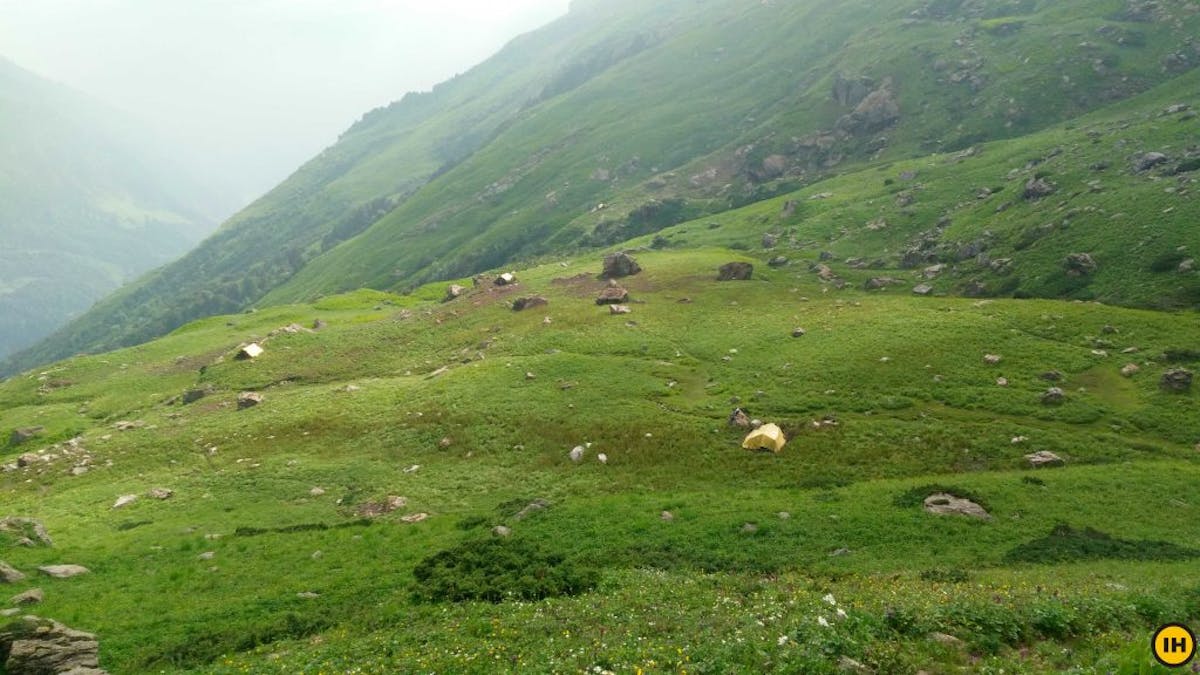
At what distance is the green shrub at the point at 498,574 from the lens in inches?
1054

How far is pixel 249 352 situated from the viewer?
76062mm

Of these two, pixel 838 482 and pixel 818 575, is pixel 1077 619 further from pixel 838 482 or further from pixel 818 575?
pixel 838 482

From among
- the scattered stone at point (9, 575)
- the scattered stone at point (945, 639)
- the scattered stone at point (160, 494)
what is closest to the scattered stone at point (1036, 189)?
the scattered stone at point (945, 639)

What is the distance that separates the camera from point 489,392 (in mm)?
56281

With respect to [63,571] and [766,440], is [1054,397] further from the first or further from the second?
[63,571]

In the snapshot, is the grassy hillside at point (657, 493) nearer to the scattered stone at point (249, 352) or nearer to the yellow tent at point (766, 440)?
the yellow tent at point (766, 440)

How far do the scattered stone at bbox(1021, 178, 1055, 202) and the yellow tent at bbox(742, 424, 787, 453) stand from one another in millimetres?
68222

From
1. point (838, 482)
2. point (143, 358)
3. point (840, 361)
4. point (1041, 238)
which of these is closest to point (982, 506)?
point (838, 482)

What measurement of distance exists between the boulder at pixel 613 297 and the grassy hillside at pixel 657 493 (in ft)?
21.5

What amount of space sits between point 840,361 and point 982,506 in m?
23.2

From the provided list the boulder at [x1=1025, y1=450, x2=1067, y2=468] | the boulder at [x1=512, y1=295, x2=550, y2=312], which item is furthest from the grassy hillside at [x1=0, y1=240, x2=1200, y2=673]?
the boulder at [x1=512, y1=295, x2=550, y2=312]

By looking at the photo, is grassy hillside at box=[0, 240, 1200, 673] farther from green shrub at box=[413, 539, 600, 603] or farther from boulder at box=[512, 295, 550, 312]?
boulder at box=[512, 295, 550, 312]

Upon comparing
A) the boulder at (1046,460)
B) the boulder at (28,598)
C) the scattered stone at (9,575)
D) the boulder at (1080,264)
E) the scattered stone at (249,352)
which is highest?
the scattered stone at (249,352)

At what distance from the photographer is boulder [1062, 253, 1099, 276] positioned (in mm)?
66938
